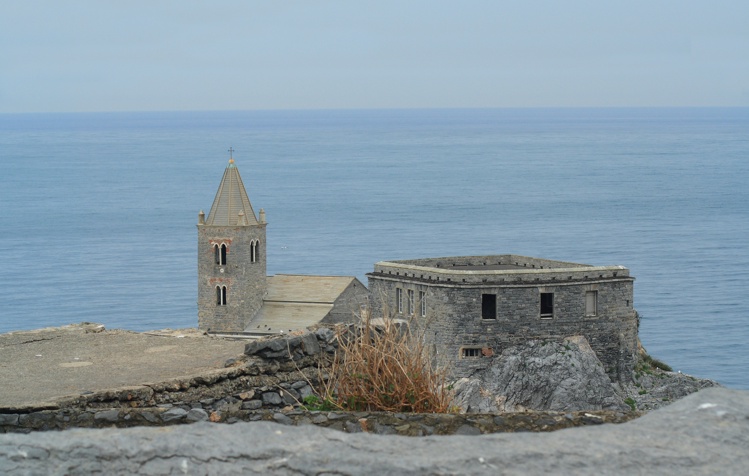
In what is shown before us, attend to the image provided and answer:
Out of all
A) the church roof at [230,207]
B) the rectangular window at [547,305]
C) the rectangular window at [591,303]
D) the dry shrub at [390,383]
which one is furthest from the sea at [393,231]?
the dry shrub at [390,383]

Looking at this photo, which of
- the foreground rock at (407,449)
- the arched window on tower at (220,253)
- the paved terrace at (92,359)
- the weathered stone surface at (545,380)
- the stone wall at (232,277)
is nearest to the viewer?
the foreground rock at (407,449)

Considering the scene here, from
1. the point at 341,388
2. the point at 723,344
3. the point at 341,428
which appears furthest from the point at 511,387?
the point at 341,428

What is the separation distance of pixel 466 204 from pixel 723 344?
71408 mm

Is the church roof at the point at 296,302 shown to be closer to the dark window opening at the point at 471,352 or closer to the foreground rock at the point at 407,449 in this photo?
the dark window opening at the point at 471,352

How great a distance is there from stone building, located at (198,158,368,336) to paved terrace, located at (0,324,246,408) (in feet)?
159

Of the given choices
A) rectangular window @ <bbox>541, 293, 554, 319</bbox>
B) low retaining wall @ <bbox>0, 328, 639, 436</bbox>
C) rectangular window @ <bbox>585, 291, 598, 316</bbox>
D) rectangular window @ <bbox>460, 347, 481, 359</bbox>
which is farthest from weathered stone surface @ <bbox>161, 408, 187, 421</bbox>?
rectangular window @ <bbox>585, 291, 598, 316</bbox>

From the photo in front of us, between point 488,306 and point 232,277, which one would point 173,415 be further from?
point 232,277

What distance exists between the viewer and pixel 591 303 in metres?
47.0

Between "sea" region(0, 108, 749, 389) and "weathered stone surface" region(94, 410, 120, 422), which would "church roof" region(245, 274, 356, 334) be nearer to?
"sea" region(0, 108, 749, 389)

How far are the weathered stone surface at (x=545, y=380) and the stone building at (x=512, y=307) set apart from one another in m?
0.64

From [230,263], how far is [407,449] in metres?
59.0

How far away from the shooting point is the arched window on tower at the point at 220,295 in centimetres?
6288

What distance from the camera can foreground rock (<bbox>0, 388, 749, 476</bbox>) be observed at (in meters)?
4.37

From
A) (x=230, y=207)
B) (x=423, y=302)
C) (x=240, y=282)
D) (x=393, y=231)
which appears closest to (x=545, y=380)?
(x=423, y=302)
